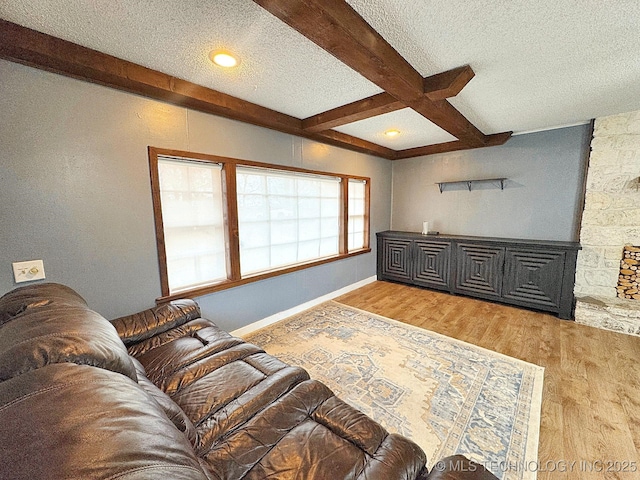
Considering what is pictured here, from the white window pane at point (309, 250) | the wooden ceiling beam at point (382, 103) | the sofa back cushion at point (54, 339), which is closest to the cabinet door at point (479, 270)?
the white window pane at point (309, 250)

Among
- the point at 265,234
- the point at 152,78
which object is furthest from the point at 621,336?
the point at 152,78

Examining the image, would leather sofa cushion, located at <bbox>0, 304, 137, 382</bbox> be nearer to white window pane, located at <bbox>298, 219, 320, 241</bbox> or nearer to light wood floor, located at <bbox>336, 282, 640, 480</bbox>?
light wood floor, located at <bbox>336, 282, 640, 480</bbox>

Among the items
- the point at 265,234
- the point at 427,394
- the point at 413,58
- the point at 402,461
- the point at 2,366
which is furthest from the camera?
the point at 265,234

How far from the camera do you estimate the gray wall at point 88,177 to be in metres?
1.56

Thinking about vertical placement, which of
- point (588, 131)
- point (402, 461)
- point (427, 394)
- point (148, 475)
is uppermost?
point (588, 131)

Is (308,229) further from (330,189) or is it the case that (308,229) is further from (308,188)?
(330,189)

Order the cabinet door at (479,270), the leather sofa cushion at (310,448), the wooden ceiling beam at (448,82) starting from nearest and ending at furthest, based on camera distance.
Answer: the leather sofa cushion at (310,448)
the wooden ceiling beam at (448,82)
the cabinet door at (479,270)

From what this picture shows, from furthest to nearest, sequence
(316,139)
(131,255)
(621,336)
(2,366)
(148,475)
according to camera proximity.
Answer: (316,139)
(621,336)
(131,255)
(2,366)
(148,475)

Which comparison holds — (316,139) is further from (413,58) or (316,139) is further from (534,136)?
(534,136)

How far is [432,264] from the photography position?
13.1 feet

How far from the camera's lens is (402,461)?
0.92 meters

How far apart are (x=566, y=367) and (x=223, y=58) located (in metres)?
3.45

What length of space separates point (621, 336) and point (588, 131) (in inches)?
89.8

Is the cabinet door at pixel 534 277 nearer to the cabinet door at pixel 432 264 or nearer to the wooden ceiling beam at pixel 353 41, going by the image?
the cabinet door at pixel 432 264
